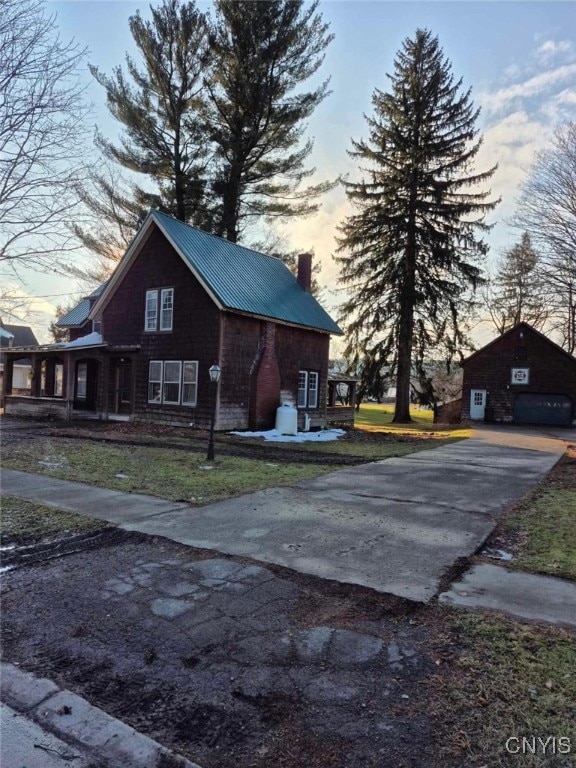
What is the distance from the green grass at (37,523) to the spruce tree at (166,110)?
2449 centimetres

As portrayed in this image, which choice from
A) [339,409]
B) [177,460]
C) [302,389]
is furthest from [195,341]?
[339,409]

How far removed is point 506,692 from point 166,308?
17359 millimetres

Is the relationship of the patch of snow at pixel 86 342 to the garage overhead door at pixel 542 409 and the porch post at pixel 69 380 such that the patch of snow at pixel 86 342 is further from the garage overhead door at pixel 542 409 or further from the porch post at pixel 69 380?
the garage overhead door at pixel 542 409

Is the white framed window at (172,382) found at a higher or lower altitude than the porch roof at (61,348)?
lower

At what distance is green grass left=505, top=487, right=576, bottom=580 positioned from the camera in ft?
15.4

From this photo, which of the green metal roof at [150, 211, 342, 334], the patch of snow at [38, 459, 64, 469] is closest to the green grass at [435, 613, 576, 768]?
the patch of snow at [38, 459, 64, 469]

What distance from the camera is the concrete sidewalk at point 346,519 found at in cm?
459

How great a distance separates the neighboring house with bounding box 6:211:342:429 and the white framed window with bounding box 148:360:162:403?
0.13 ft

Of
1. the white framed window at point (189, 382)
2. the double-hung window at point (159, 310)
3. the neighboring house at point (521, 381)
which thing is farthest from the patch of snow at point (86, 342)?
the neighboring house at point (521, 381)

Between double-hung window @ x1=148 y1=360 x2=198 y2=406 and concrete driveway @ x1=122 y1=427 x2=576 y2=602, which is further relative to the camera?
double-hung window @ x1=148 y1=360 x2=198 y2=406

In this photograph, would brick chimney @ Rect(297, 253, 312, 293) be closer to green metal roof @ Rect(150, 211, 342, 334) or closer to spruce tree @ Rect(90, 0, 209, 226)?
green metal roof @ Rect(150, 211, 342, 334)

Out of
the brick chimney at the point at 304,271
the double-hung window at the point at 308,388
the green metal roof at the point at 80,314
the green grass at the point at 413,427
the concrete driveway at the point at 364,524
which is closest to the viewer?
the concrete driveway at the point at 364,524

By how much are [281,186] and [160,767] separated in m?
29.1

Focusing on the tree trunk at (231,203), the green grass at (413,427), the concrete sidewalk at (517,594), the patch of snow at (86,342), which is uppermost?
the tree trunk at (231,203)
